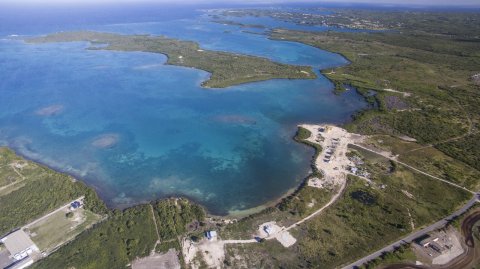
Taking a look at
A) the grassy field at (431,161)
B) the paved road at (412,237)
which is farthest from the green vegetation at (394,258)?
the grassy field at (431,161)

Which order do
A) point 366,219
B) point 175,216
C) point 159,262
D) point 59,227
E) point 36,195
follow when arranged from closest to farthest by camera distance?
point 159,262 → point 59,227 → point 366,219 → point 175,216 → point 36,195

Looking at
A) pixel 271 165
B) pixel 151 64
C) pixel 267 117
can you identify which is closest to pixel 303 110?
pixel 267 117

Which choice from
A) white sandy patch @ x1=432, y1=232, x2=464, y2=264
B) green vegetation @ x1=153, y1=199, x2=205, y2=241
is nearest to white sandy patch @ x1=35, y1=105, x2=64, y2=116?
green vegetation @ x1=153, y1=199, x2=205, y2=241

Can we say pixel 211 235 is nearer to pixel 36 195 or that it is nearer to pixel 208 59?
pixel 36 195

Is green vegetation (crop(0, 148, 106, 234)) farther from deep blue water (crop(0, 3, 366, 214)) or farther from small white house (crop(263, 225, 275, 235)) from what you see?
small white house (crop(263, 225, 275, 235))

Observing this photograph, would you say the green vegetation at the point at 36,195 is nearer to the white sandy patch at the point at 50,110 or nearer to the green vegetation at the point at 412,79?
the white sandy patch at the point at 50,110

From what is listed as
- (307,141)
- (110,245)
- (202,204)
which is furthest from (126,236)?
(307,141)

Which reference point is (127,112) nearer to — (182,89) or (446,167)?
(182,89)

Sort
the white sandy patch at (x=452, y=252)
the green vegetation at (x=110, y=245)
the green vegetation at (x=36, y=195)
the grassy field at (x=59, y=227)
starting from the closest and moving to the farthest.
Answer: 1. the green vegetation at (x=110, y=245)
2. the white sandy patch at (x=452, y=252)
3. the grassy field at (x=59, y=227)
4. the green vegetation at (x=36, y=195)
